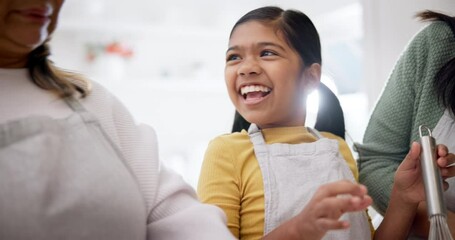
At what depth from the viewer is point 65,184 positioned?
62cm

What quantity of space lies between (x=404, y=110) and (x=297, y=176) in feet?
0.99

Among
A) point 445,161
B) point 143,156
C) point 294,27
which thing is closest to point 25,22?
point 143,156

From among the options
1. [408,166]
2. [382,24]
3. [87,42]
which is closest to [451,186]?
[408,166]

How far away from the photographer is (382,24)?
163cm

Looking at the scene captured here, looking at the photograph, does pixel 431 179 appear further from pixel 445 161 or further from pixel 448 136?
pixel 448 136

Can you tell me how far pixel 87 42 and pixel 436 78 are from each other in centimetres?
285

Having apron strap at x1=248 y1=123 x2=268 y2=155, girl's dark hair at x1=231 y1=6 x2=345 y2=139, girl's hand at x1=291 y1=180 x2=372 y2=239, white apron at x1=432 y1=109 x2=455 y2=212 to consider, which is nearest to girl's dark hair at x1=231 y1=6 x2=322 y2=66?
girl's dark hair at x1=231 y1=6 x2=345 y2=139

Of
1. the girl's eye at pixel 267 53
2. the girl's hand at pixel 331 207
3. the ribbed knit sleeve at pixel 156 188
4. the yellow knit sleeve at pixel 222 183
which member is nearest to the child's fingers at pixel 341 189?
the girl's hand at pixel 331 207

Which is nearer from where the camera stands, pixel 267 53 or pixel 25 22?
pixel 25 22

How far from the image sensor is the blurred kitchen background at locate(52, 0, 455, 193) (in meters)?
3.41

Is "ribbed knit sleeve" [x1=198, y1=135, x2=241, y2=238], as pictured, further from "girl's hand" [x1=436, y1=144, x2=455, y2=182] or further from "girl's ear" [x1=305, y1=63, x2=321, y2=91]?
"girl's hand" [x1=436, y1=144, x2=455, y2=182]

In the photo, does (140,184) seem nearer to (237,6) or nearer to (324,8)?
(324,8)

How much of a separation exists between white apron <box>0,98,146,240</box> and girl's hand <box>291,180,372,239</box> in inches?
8.3

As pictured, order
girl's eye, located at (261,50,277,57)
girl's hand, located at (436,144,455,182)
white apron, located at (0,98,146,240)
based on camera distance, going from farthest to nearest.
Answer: girl's eye, located at (261,50,277,57), girl's hand, located at (436,144,455,182), white apron, located at (0,98,146,240)
